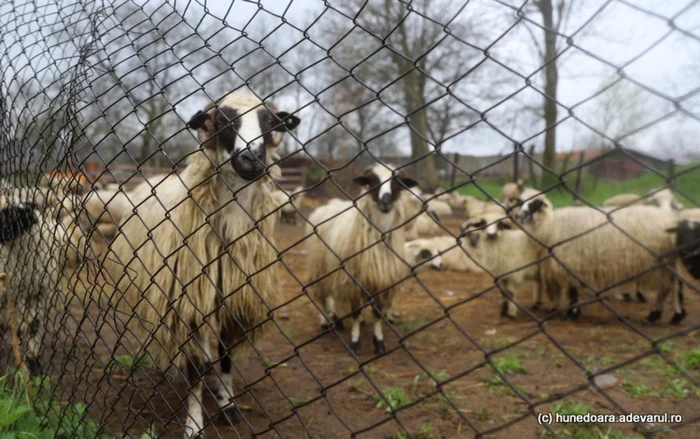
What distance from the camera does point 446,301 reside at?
7613 millimetres

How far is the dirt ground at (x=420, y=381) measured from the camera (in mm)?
2854

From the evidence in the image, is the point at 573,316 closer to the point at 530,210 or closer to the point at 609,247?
the point at 609,247

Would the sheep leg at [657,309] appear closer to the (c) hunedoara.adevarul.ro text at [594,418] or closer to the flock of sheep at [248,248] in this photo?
the flock of sheep at [248,248]

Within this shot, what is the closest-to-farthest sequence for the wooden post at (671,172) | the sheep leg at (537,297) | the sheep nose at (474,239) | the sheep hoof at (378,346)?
1. the wooden post at (671,172)
2. the sheep hoof at (378,346)
3. the sheep leg at (537,297)
4. the sheep nose at (474,239)

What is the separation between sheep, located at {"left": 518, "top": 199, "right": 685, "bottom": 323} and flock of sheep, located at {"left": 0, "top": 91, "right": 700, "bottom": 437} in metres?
0.02

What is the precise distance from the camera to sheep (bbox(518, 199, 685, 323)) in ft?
18.7

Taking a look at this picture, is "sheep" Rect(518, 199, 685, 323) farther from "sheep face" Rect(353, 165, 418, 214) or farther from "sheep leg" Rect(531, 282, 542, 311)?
"sheep face" Rect(353, 165, 418, 214)

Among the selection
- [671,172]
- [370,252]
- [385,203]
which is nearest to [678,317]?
[370,252]

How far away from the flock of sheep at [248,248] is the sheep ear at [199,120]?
0.01 meters

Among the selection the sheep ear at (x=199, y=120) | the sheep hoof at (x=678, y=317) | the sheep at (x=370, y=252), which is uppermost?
the sheep ear at (x=199, y=120)

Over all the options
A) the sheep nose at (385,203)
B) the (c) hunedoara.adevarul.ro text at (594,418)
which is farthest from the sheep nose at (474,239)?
the (c) hunedoara.adevarul.ro text at (594,418)

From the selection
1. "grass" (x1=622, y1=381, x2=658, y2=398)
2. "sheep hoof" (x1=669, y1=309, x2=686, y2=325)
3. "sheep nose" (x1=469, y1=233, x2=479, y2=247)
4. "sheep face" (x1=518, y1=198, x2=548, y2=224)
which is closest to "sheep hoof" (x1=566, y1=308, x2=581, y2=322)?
"sheep hoof" (x1=669, y1=309, x2=686, y2=325)

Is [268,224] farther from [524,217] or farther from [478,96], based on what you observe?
[478,96]

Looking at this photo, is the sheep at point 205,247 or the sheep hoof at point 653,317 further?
the sheep hoof at point 653,317
